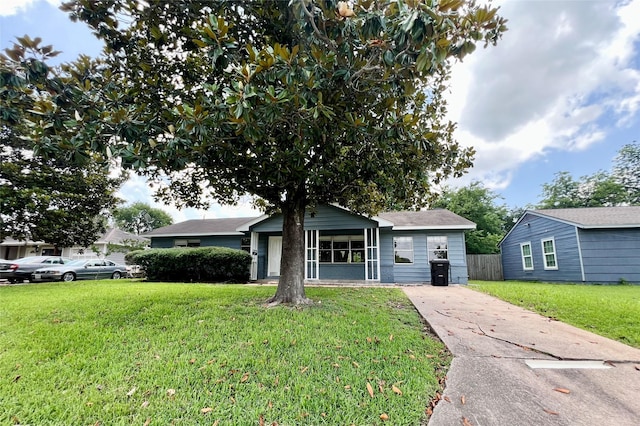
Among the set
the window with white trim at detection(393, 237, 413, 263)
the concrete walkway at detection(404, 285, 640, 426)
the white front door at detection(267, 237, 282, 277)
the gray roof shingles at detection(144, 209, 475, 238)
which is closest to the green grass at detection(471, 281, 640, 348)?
the concrete walkway at detection(404, 285, 640, 426)

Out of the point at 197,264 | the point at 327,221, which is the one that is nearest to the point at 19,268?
the point at 197,264

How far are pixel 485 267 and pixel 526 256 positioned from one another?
2293 millimetres

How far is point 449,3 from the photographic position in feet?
8.43

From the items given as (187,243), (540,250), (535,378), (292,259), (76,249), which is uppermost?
(187,243)

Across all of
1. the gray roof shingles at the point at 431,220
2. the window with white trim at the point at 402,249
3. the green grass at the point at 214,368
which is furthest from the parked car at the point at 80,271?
the window with white trim at the point at 402,249

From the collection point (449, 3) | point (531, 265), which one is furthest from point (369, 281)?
point (449, 3)

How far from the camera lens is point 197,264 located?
1252cm

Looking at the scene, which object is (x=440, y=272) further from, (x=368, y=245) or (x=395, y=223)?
(x=368, y=245)

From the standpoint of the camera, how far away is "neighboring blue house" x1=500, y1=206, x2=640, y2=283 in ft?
37.1

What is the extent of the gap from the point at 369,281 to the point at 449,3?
441 inches

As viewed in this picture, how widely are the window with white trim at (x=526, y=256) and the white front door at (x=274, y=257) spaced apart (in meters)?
13.2

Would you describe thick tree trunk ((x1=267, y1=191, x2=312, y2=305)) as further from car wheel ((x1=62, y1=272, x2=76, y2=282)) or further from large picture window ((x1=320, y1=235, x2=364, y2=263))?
car wheel ((x1=62, y1=272, x2=76, y2=282))

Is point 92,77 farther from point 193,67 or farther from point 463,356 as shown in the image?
point 463,356

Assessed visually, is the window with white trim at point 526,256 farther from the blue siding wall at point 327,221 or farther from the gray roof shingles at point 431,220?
the blue siding wall at point 327,221
